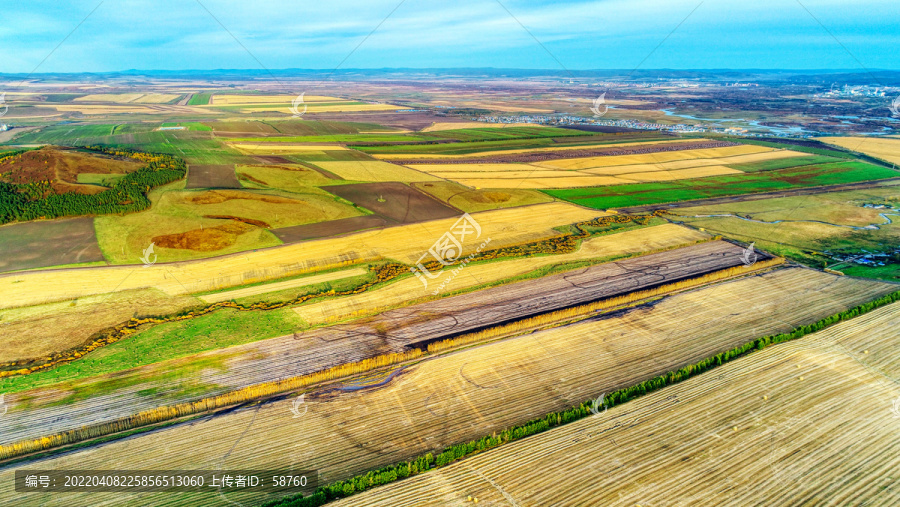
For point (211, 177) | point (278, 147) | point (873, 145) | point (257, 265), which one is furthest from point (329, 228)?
point (873, 145)

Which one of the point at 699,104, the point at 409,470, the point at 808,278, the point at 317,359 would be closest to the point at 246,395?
the point at 317,359

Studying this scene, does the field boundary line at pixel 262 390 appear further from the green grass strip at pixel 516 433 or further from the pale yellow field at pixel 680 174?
the pale yellow field at pixel 680 174

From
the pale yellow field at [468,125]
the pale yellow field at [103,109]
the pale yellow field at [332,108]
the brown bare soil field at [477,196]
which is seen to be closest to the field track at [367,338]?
the brown bare soil field at [477,196]

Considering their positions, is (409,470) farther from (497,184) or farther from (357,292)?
(497,184)

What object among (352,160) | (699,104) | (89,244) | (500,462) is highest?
(699,104)

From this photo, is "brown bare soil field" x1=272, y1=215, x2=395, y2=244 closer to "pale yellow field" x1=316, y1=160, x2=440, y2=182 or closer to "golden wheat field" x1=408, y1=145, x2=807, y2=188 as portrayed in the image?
"pale yellow field" x1=316, y1=160, x2=440, y2=182

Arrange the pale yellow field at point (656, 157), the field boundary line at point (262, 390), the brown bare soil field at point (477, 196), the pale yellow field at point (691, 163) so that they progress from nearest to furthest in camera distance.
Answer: the field boundary line at point (262, 390)
the brown bare soil field at point (477, 196)
the pale yellow field at point (691, 163)
the pale yellow field at point (656, 157)
